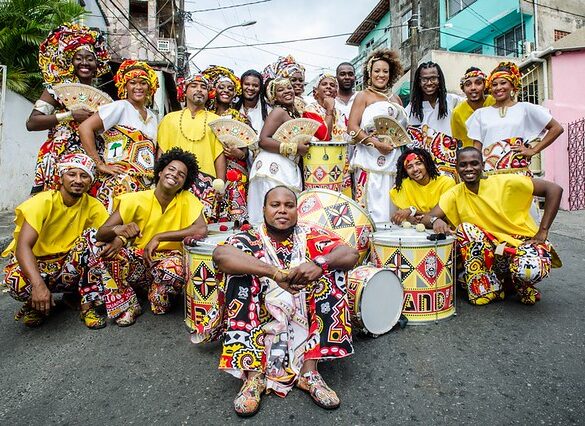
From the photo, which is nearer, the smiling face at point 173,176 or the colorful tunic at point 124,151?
the smiling face at point 173,176

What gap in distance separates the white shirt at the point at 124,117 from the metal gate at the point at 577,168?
36.1 ft

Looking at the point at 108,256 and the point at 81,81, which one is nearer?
the point at 108,256

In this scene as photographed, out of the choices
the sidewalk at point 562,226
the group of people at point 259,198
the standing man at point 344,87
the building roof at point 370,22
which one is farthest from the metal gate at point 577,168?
the building roof at point 370,22

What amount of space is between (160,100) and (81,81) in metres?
16.0

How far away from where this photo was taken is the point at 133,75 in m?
4.01

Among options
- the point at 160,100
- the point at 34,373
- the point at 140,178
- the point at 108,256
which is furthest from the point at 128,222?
the point at 160,100

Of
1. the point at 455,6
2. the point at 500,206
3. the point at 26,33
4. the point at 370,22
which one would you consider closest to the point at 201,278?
the point at 500,206

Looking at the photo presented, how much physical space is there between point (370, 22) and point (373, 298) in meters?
29.7

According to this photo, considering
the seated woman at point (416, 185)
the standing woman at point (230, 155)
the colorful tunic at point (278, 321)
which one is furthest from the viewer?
the standing woman at point (230, 155)

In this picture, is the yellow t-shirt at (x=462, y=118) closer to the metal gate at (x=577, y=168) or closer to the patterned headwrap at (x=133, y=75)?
the patterned headwrap at (x=133, y=75)

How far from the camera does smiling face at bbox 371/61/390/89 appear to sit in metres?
4.49

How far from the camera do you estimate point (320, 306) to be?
2.36 m

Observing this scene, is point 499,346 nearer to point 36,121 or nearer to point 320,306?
point 320,306

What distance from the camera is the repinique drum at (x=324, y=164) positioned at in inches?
159
